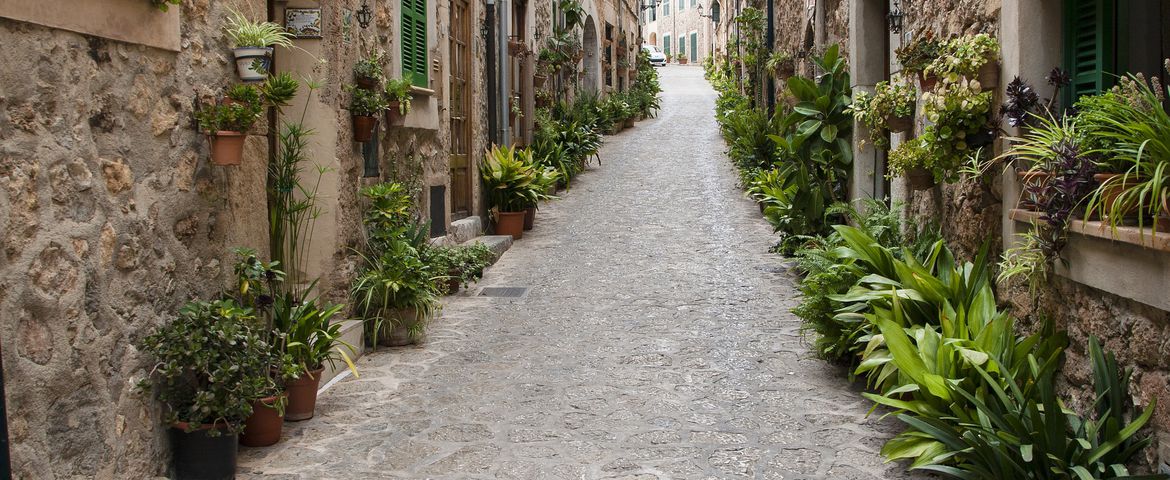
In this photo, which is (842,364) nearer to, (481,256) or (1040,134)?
(1040,134)

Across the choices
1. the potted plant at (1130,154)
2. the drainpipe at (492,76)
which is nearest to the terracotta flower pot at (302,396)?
the potted plant at (1130,154)

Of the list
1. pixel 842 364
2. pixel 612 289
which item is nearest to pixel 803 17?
pixel 612 289

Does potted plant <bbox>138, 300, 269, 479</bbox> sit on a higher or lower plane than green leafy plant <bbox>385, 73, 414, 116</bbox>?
lower

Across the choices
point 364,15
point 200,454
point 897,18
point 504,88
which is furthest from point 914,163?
point 504,88

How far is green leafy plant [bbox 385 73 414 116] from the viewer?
275 inches

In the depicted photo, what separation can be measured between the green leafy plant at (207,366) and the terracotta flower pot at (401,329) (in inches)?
89.4

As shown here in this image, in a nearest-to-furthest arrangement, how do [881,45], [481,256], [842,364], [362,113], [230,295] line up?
[230,295] → [842,364] → [362,113] → [881,45] → [481,256]

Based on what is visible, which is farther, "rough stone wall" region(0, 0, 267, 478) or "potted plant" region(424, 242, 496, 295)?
"potted plant" region(424, 242, 496, 295)

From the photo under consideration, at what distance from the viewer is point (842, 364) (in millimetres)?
5836

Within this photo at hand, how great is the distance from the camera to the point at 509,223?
10828 mm

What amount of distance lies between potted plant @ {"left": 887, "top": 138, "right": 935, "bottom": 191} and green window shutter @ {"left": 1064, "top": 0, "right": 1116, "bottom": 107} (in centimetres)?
94

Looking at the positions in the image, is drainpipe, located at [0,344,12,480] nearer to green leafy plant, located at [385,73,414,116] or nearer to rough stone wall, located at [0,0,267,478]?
rough stone wall, located at [0,0,267,478]

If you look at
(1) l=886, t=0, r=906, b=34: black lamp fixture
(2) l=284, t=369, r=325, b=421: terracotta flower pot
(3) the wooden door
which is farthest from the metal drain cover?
(1) l=886, t=0, r=906, b=34: black lamp fixture

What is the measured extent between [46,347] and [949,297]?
3826 mm
